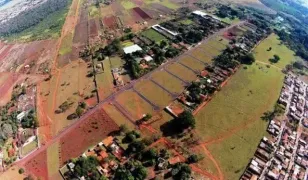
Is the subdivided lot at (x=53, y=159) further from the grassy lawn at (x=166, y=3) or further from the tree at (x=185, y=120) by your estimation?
the grassy lawn at (x=166, y=3)

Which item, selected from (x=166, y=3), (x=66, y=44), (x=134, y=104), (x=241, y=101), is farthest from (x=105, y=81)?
(x=166, y=3)

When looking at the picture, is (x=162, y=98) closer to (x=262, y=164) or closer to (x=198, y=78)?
(x=198, y=78)

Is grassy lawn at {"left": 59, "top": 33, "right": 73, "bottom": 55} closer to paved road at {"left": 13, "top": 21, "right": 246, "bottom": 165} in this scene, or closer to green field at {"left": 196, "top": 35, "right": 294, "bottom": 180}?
paved road at {"left": 13, "top": 21, "right": 246, "bottom": 165}

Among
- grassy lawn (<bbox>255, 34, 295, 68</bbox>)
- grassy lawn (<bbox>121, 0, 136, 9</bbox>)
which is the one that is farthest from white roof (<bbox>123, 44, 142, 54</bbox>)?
grassy lawn (<bbox>121, 0, 136, 9</bbox>)

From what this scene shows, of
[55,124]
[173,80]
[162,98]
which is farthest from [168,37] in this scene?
[55,124]

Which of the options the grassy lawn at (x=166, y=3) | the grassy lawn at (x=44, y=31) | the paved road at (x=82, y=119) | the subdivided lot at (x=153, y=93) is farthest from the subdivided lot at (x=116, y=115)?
the grassy lawn at (x=166, y=3)

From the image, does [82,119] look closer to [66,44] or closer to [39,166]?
[39,166]
